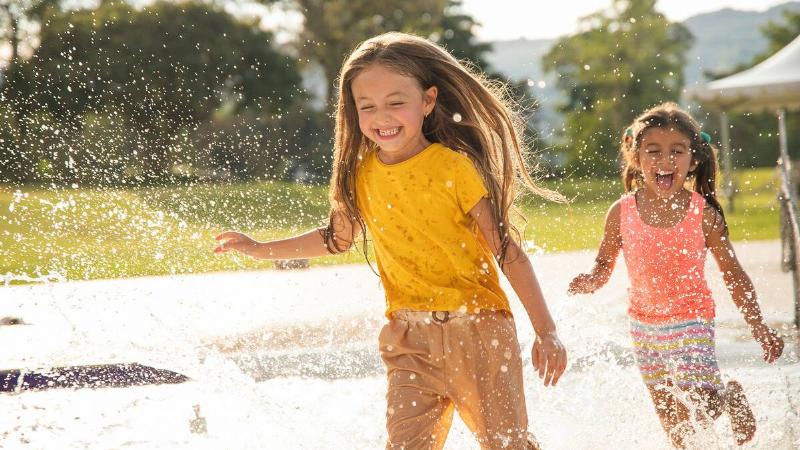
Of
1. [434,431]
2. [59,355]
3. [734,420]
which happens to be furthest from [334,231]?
[59,355]

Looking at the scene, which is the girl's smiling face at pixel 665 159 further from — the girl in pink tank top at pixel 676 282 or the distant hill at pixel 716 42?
the distant hill at pixel 716 42

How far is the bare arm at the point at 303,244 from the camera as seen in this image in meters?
3.16

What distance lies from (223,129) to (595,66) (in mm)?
20016

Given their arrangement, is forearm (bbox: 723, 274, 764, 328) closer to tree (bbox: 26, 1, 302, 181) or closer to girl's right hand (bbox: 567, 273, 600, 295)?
girl's right hand (bbox: 567, 273, 600, 295)

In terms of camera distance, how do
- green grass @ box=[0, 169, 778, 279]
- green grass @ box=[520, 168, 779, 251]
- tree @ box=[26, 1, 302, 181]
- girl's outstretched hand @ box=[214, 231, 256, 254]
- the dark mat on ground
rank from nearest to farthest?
1. girl's outstretched hand @ box=[214, 231, 256, 254]
2. the dark mat on ground
3. green grass @ box=[0, 169, 778, 279]
4. green grass @ box=[520, 168, 779, 251]
5. tree @ box=[26, 1, 302, 181]

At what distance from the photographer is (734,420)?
3.52 metres

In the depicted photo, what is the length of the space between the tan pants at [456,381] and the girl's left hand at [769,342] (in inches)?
42.0

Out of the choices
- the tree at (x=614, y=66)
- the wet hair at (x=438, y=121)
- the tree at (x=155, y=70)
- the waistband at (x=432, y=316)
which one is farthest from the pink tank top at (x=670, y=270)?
the tree at (x=614, y=66)

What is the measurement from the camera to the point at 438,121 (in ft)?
10.1

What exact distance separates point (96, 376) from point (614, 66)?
40347 mm

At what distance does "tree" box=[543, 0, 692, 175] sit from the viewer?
1545 inches

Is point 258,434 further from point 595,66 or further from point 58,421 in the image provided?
point 595,66

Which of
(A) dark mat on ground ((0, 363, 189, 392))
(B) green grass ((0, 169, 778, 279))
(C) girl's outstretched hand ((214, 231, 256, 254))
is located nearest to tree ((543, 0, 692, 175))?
(B) green grass ((0, 169, 778, 279))

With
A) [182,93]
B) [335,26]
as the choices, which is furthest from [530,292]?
[335,26]
